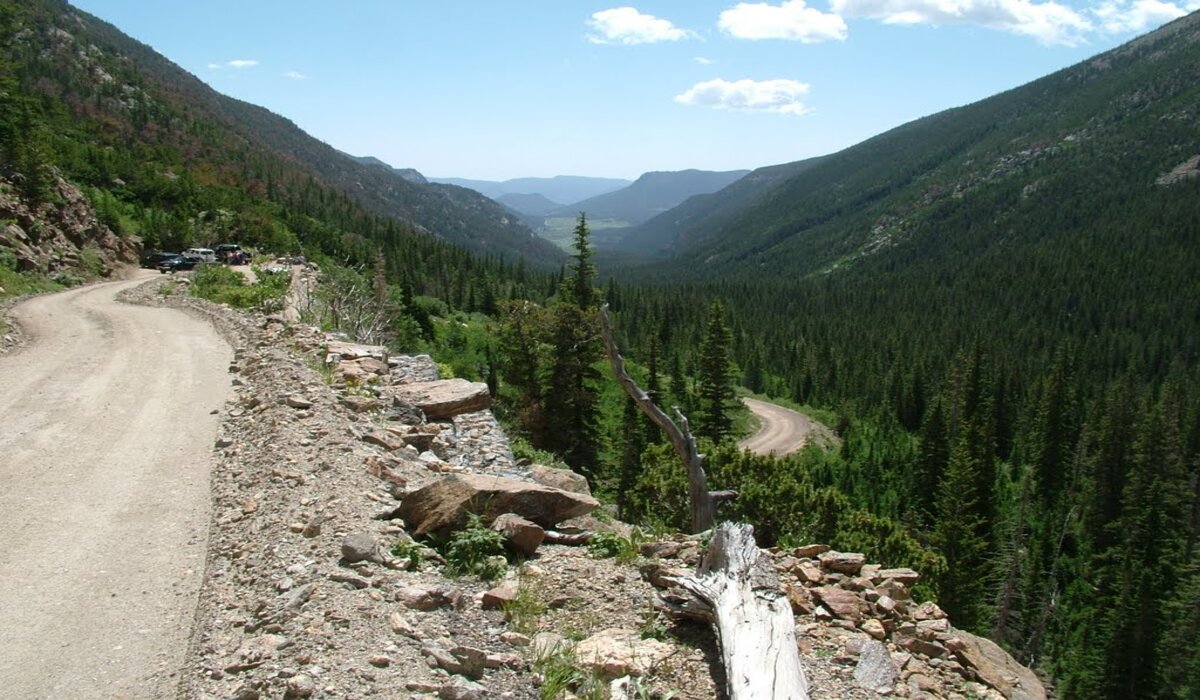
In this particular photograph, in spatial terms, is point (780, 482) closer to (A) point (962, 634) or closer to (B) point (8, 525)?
(A) point (962, 634)

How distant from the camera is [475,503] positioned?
830 centimetres

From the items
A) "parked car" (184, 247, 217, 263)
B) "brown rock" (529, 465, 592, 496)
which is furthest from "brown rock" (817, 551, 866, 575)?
"parked car" (184, 247, 217, 263)

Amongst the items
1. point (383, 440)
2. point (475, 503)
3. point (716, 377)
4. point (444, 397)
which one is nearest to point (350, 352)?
point (444, 397)

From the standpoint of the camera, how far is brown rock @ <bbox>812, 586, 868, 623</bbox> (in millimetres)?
7154

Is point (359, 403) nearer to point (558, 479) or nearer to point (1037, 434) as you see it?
point (558, 479)

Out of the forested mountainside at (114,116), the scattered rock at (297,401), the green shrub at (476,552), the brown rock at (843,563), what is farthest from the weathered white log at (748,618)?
the forested mountainside at (114,116)

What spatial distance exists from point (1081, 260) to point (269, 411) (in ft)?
663

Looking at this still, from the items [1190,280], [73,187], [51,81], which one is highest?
[51,81]

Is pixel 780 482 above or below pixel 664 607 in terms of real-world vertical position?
below

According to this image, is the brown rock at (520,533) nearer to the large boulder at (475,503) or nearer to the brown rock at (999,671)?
the large boulder at (475,503)

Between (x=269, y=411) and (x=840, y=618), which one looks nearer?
(x=840, y=618)

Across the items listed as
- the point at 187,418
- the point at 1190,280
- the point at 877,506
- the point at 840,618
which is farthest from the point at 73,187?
the point at 1190,280

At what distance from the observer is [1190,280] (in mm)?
146875

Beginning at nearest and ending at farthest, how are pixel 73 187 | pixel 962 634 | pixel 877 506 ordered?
1. pixel 962 634
2. pixel 73 187
3. pixel 877 506
